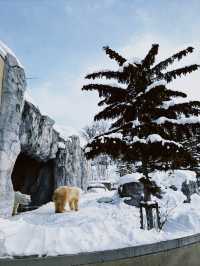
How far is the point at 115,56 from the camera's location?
737cm

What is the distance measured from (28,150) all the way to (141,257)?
36.4 feet

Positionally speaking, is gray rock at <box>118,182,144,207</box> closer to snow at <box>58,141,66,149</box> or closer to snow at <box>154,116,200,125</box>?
snow at <box>154,116,200,125</box>

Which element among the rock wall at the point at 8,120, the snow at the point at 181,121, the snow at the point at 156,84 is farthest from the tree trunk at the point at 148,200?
the rock wall at the point at 8,120

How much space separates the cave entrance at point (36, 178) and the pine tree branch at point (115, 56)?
36.5 ft

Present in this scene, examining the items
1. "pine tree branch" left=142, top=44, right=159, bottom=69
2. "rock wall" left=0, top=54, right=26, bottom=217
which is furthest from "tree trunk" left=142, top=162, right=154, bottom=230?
"rock wall" left=0, top=54, right=26, bottom=217

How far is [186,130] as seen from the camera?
654 centimetres

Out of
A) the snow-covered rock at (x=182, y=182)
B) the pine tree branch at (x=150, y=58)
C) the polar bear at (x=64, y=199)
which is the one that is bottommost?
the polar bear at (x=64, y=199)

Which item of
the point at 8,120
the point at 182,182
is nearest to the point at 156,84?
the point at 8,120

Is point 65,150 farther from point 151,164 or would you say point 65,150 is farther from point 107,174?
point 107,174

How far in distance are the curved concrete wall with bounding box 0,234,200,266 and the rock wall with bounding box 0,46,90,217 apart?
201 inches

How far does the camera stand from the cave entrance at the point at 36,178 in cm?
1772

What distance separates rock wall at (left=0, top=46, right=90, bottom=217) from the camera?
8.63 metres

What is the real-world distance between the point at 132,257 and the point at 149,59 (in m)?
4.80

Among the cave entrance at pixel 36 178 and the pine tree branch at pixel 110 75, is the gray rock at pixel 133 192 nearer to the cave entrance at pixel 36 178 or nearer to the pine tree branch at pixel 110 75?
the pine tree branch at pixel 110 75
